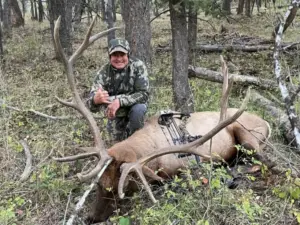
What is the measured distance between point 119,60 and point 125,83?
Result: 0.31 m

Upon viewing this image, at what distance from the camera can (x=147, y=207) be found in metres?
4.25

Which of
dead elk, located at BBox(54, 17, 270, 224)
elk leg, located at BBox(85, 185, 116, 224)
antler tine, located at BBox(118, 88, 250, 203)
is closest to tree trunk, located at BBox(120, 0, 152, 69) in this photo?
dead elk, located at BBox(54, 17, 270, 224)

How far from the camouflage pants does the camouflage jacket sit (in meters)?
0.10

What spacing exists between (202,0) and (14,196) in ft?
13.0

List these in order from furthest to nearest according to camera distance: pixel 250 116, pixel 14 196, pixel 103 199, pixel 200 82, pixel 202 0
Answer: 1. pixel 200 82
2. pixel 202 0
3. pixel 250 116
4. pixel 14 196
5. pixel 103 199

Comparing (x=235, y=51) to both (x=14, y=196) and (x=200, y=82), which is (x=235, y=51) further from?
(x=14, y=196)

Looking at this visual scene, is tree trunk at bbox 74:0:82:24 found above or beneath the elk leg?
above

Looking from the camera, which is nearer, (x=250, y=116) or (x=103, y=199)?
(x=103, y=199)

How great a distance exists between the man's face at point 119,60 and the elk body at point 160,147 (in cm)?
75

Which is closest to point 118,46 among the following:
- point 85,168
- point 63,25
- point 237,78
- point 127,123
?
point 127,123

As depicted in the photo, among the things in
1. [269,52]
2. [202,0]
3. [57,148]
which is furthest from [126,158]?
[269,52]

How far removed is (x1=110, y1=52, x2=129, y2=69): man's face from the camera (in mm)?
5334

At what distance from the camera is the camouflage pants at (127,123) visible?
5.21 meters

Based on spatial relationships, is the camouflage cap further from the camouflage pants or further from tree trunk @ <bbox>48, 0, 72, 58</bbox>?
tree trunk @ <bbox>48, 0, 72, 58</bbox>
